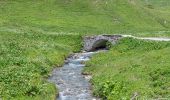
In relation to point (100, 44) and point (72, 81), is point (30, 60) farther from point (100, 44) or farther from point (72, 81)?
point (100, 44)

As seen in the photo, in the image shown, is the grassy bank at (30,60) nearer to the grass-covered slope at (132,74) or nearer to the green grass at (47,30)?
the green grass at (47,30)

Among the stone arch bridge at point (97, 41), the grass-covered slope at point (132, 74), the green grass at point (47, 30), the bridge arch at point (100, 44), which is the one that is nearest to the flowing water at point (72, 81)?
the grass-covered slope at point (132, 74)

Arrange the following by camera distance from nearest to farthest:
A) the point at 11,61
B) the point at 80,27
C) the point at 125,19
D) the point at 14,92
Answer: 1. the point at 14,92
2. the point at 11,61
3. the point at 80,27
4. the point at 125,19

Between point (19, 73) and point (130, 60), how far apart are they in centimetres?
1336

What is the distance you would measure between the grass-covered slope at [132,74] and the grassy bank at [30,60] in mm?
4577

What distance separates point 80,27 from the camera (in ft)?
293

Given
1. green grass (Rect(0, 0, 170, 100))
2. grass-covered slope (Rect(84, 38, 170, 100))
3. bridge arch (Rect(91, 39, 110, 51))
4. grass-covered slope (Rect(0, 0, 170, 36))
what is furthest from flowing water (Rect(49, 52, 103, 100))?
grass-covered slope (Rect(0, 0, 170, 36))

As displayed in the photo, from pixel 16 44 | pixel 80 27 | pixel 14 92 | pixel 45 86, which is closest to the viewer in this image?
pixel 14 92

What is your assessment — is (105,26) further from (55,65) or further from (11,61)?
(11,61)

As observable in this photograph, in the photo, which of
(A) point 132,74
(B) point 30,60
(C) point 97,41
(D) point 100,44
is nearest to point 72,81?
(A) point 132,74

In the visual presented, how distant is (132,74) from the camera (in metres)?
44.0

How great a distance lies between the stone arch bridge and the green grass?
4.57ft

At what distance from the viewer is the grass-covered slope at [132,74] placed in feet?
124

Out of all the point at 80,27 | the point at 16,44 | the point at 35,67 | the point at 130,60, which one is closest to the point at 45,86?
the point at 35,67
